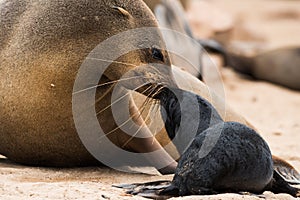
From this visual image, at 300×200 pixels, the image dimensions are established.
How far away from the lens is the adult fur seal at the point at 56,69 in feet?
12.1

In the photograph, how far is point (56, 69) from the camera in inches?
145

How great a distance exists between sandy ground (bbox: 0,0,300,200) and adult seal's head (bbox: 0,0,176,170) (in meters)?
0.14

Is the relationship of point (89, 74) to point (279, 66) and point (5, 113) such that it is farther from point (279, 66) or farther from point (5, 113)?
point (279, 66)

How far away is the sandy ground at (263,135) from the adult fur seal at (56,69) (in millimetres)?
136

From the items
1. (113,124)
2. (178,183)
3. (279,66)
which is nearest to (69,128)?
(113,124)

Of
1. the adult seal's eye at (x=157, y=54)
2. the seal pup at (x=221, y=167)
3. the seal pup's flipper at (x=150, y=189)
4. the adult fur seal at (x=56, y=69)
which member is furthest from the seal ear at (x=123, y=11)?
the seal pup's flipper at (x=150, y=189)

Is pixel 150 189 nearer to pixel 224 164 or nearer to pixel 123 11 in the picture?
pixel 224 164

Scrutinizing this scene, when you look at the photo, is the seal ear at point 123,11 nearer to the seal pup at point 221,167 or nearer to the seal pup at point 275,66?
the seal pup at point 221,167

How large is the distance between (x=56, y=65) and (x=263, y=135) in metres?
2.27

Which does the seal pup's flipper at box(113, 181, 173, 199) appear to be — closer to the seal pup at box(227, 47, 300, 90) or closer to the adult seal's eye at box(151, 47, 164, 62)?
the adult seal's eye at box(151, 47, 164, 62)

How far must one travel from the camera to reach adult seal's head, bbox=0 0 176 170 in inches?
145

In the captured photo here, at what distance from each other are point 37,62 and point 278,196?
51.9 inches

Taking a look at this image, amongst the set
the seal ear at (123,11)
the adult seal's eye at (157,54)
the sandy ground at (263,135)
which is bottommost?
the sandy ground at (263,135)

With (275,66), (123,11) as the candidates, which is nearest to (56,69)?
(123,11)
